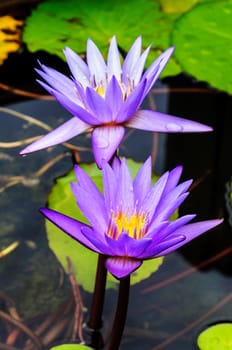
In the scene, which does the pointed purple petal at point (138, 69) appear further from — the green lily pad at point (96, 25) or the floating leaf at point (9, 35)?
the floating leaf at point (9, 35)

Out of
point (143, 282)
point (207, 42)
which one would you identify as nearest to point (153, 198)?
point (143, 282)

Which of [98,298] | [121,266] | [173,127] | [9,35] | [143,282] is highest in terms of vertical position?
[173,127]

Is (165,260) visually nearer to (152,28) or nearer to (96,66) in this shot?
(96,66)

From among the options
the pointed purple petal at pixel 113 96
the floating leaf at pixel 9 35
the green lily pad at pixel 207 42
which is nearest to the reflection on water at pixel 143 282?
the green lily pad at pixel 207 42

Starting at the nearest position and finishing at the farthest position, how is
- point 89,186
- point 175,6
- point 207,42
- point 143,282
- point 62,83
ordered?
point 89,186 → point 62,83 → point 143,282 → point 207,42 → point 175,6

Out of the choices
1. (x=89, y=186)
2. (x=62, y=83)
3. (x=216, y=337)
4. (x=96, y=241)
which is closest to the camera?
(x=96, y=241)

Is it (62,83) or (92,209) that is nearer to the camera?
(92,209)

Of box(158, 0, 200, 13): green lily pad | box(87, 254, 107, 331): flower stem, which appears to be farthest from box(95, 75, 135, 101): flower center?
box(158, 0, 200, 13): green lily pad
